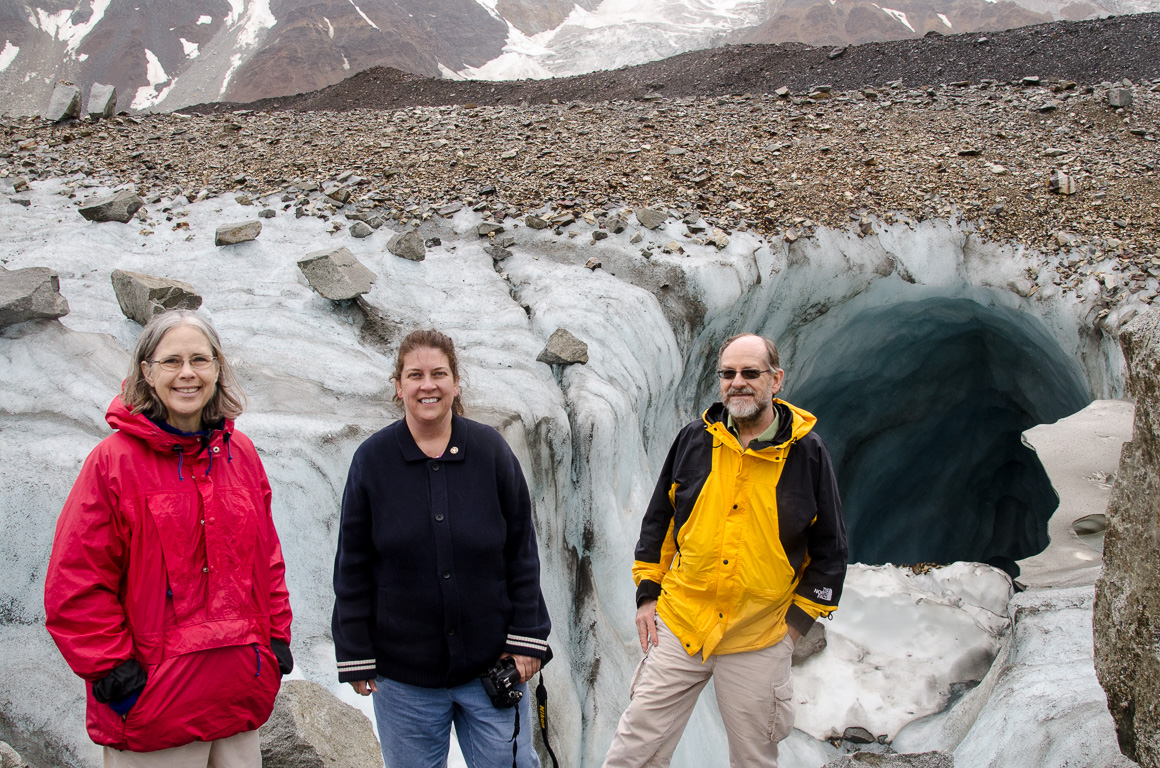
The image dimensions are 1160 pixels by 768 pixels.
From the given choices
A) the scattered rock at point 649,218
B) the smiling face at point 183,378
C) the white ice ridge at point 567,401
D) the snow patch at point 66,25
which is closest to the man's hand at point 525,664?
the smiling face at point 183,378

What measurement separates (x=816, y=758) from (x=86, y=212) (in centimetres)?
582

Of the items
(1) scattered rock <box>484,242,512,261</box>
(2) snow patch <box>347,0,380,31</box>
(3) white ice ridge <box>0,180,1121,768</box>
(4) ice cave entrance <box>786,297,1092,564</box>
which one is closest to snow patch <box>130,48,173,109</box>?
(2) snow patch <box>347,0,380,31</box>

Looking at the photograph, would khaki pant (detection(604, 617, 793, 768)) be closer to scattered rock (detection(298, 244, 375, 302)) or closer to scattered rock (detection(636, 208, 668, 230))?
scattered rock (detection(298, 244, 375, 302))

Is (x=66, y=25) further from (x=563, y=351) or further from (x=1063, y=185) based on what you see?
(x=1063, y=185)

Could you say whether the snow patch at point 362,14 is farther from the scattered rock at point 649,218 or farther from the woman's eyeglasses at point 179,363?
the woman's eyeglasses at point 179,363

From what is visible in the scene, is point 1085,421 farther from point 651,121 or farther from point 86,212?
point 86,212

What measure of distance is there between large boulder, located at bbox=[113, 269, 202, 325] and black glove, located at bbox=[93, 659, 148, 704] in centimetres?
257

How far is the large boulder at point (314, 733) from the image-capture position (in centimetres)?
276

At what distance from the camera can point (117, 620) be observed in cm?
197

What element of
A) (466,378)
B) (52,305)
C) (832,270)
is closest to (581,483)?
(466,378)

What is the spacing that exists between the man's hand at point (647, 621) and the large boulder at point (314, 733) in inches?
42.8

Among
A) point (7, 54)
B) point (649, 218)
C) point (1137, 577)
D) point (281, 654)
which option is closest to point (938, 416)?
point (649, 218)

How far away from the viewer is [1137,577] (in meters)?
2.36

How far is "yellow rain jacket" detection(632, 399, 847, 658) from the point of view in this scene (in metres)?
2.67
